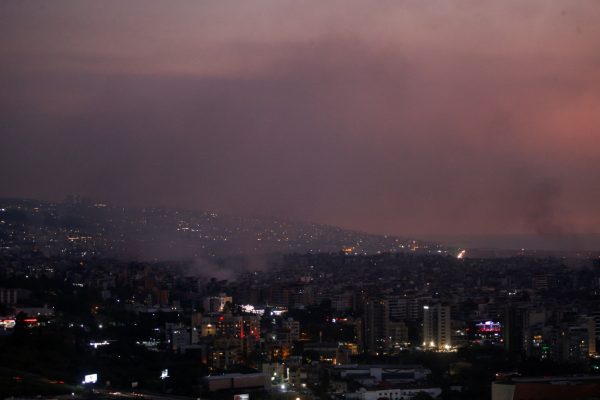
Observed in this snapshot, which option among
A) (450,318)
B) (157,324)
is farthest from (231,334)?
(450,318)

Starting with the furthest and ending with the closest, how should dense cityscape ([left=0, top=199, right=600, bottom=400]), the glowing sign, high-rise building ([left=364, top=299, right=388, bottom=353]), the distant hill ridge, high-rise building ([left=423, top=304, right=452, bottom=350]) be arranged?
the distant hill ridge, the glowing sign, high-rise building ([left=364, top=299, right=388, bottom=353]), high-rise building ([left=423, top=304, right=452, bottom=350]), dense cityscape ([left=0, top=199, right=600, bottom=400])

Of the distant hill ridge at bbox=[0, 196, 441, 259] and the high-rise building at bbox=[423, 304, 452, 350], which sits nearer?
the high-rise building at bbox=[423, 304, 452, 350]

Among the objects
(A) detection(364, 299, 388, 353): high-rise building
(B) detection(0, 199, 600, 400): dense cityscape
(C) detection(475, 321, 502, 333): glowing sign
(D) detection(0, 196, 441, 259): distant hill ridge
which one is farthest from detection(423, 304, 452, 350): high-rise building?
(D) detection(0, 196, 441, 259): distant hill ridge

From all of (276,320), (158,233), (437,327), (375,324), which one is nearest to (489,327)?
(437,327)

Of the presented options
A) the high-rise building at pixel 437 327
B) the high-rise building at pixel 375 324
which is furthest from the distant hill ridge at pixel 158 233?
the high-rise building at pixel 437 327

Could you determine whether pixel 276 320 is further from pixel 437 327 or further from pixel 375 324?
pixel 437 327

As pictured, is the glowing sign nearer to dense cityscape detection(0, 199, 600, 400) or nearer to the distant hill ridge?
dense cityscape detection(0, 199, 600, 400)

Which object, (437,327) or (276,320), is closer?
(437,327)

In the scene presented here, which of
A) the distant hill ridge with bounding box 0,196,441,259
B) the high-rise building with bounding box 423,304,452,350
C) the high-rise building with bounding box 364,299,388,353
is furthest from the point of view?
the distant hill ridge with bounding box 0,196,441,259

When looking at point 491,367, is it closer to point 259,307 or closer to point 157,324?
point 157,324
